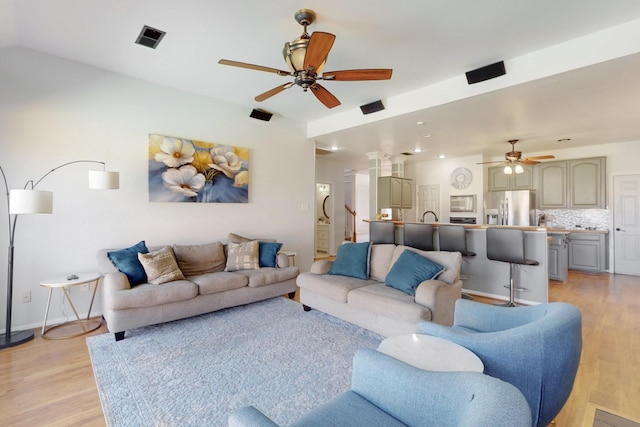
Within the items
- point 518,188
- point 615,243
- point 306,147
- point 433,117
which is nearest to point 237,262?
point 306,147

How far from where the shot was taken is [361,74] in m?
2.46

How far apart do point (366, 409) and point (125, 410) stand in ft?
5.24

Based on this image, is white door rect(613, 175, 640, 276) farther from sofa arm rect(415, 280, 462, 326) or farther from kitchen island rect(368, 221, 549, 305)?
sofa arm rect(415, 280, 462, 326)

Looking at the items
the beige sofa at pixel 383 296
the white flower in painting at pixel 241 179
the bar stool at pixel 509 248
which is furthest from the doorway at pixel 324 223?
the bar stool at pixel 509 248

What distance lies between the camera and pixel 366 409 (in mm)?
1204

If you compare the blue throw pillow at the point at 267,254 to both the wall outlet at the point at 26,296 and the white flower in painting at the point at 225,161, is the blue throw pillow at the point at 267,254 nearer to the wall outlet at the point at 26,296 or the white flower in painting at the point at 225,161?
the white flower in painting at the point at 225,161

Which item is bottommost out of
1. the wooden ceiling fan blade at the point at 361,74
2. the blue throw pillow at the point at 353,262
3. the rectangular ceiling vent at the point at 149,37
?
the blue throw pillow at the point at 353,262

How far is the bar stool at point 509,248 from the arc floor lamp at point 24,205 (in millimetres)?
4625

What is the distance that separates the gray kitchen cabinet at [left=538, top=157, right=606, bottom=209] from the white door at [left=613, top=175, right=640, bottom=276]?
0.25 meters

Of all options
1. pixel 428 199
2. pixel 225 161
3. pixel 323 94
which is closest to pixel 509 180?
pixel 428 199

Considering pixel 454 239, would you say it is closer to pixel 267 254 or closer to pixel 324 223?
pixel 267 254

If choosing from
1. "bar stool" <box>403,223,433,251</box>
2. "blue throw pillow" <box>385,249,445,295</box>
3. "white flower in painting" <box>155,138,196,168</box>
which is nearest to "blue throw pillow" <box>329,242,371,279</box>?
"blue throw pillow" <box>385,249,445,295</box>

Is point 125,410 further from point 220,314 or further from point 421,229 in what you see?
point 421,229

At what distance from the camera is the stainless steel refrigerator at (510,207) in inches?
253
